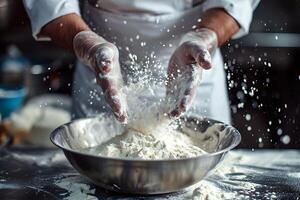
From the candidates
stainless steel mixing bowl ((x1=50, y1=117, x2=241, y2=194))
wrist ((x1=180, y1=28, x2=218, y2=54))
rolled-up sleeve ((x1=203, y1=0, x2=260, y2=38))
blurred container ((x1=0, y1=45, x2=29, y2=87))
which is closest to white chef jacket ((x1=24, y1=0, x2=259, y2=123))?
rolled-up sleeve ((x1=203, y1=0, x2=260, y2=38))

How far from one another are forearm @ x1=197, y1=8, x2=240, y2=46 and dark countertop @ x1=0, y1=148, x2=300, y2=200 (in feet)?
1.23

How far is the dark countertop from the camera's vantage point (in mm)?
1372

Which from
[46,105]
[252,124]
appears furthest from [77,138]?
[252,124]

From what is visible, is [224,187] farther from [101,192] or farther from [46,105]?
[46,105]

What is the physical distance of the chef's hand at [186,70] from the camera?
1.41m

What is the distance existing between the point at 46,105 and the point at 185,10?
3.66 ft

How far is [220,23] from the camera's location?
1773mm

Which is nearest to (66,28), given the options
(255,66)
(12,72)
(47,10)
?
(47,10)

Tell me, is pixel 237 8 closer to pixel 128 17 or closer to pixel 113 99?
pixel 128 17

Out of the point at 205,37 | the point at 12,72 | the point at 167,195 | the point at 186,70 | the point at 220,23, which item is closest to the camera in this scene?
the point at 167,195

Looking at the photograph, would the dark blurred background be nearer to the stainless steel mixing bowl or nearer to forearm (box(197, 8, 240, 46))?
forearm (box(197, 8, 240, 46))

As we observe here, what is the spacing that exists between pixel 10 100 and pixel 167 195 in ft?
5.07

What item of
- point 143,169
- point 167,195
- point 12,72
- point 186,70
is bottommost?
point 12,72

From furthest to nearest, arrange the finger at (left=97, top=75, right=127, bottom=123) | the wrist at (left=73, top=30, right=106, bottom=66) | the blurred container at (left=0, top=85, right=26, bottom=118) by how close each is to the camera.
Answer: the blurred container at (left=0, top=85, right=26, bottom=118)
the wrist at (left=73, top=30, right=106, bottom=66)
the finger at (left=97, top=75, right=127, bottom=123)
